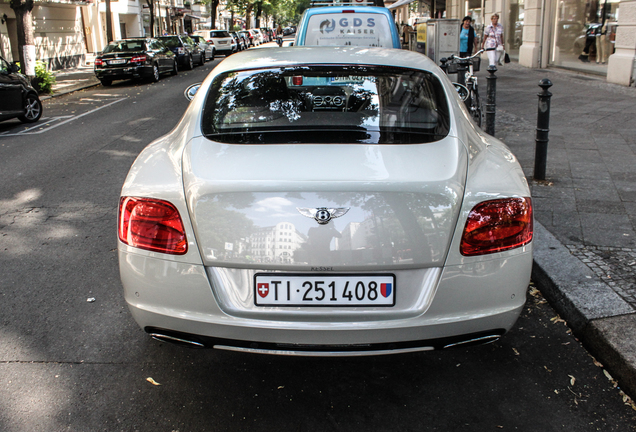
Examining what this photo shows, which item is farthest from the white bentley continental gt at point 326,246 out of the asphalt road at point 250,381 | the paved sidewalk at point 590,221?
the paved sidewalk at point 590,221

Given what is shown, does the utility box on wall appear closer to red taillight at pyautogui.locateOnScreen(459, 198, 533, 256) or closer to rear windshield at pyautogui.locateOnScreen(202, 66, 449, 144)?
rear windshield at pyautogui.locateOnScreen(202, 66, 449, 144)

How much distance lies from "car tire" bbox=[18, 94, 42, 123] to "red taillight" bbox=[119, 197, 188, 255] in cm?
1085

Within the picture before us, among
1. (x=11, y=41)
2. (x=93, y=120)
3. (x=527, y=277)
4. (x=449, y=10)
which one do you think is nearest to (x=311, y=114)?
(x=527, y=277)

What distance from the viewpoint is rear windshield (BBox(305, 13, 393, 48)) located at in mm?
10453

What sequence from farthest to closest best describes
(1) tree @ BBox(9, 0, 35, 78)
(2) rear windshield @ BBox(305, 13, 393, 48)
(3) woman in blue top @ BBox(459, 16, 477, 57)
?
(1) tree @ BBox(9, 0, 35, 78) → (3) woman in blue top @ BBox(459, 16, 477, 57) → (2) rear windshield @ BBox(305, 13, 393, 48)

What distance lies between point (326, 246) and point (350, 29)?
8930 mm

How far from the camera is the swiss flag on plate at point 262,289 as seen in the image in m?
2.34

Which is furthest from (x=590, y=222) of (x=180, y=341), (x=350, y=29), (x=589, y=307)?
(x=350, y=29)

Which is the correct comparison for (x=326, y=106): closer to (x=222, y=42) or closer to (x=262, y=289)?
(x=262, y=289)

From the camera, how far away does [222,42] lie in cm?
4109

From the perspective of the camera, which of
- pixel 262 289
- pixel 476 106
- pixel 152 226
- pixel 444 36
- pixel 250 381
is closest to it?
pixel 262 289

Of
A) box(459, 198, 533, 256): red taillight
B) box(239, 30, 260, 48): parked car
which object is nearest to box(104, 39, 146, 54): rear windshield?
box(459, 198, 533, 256): red taillight

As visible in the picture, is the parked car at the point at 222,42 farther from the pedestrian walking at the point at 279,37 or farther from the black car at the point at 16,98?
the black car at the point at 16,98

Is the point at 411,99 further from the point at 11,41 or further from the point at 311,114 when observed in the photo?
the point at 11,41
